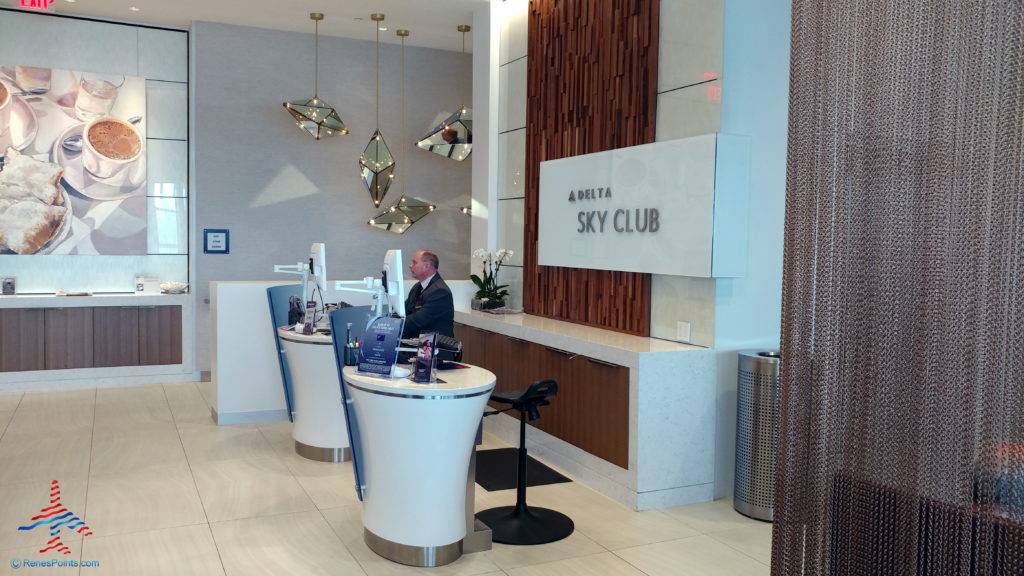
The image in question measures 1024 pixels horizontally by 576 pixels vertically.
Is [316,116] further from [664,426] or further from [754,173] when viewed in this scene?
[664,426]

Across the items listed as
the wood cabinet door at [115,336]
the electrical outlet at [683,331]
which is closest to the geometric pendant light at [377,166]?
the wood cabinet door at [115,336]

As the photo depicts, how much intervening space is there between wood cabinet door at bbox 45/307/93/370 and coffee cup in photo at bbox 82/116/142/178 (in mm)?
1506

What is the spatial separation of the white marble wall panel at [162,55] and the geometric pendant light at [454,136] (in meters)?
2.79

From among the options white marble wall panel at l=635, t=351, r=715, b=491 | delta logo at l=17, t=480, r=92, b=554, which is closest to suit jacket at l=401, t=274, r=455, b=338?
white marble wall panel at l=635, t=351, r=715, b=491

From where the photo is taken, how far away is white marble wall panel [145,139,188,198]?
28.9ft

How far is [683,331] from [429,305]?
173 cm

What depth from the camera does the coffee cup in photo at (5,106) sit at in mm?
8195

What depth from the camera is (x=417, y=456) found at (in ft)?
12.6

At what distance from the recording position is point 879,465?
9.00ft

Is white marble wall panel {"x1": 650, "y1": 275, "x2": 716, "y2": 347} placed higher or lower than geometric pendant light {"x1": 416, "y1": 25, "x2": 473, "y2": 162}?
lower

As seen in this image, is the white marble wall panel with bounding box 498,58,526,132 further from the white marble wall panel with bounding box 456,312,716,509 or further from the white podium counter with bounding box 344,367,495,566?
the white podium counter with bounding box 344,367,495,566

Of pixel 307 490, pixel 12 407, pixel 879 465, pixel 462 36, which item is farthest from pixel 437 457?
pixel 462 36

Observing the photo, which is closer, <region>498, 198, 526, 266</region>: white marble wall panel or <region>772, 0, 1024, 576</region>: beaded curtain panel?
<region>772, 0, 1024, 576</region>: beaded curtain panel

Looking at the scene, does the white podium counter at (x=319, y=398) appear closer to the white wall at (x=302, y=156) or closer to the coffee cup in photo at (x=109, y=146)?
the white wall at (x=302, y=156)
